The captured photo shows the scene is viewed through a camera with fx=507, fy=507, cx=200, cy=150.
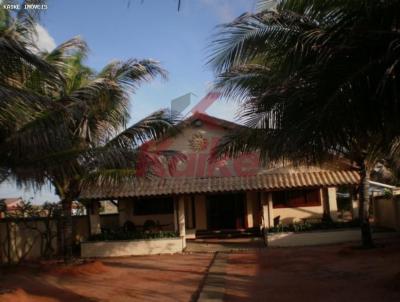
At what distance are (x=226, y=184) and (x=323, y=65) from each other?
12.6 m

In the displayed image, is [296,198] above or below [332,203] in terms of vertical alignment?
above

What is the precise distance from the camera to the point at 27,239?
17391mm

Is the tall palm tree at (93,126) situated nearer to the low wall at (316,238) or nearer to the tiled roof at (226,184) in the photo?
the tiled roof at (226,184)

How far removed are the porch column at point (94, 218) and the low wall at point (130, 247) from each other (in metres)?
1.20

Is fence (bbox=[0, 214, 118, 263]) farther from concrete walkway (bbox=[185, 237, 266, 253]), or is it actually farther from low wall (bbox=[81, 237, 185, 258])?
concrete walkway (bbox=[185, 237, 266, 253])

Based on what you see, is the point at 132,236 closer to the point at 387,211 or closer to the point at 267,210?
the point at 267,210

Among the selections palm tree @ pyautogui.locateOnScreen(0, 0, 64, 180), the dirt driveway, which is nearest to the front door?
the dirt driveway

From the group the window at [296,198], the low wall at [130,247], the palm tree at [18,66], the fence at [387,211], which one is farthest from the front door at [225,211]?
the palm tree at [18,66]

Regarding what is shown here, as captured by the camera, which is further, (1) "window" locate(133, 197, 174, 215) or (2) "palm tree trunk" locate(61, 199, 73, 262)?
(1) "window" locate(133, 197, 174, 215)

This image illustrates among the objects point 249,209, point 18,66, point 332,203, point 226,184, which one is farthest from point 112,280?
point 332,203

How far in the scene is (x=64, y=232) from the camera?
50.5 ft

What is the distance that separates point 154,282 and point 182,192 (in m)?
6.85

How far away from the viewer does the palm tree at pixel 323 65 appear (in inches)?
253

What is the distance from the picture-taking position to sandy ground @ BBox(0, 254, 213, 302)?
34.0 ft
